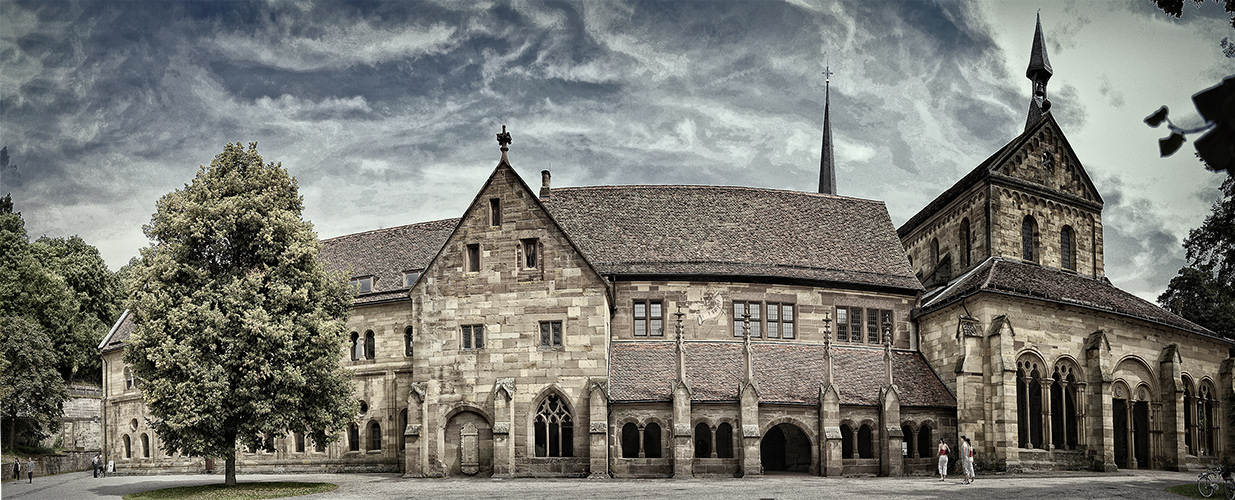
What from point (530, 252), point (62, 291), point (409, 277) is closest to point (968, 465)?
point (530, 252)

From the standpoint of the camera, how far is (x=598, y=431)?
4128 centimetres

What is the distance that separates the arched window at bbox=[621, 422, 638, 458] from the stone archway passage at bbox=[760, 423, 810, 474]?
756 cm

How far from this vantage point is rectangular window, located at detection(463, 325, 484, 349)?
4391cm

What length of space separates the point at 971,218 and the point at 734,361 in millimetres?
17795

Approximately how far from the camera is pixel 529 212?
1734 inches

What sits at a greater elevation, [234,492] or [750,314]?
[750,314]

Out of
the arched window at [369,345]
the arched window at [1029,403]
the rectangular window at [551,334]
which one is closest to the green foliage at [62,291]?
the arched window at [369,345]

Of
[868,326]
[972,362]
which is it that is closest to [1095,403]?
[972,362]

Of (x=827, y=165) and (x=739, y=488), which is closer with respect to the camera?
(x=739, y=488)

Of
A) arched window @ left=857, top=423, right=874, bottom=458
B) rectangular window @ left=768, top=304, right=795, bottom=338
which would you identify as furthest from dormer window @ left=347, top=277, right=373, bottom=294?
arched window @ left=857, top=423, right=874, bottom=458

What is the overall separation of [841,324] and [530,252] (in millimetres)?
15851

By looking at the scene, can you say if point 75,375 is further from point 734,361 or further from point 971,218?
point 971,218

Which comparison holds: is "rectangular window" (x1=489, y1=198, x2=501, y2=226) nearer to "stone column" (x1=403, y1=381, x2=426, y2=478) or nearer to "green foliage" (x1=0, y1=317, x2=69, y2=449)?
"stone column" (x1=403, y1=381, x2=426, y2=478)

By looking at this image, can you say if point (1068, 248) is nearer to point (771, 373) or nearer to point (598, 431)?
point (771, 373)
